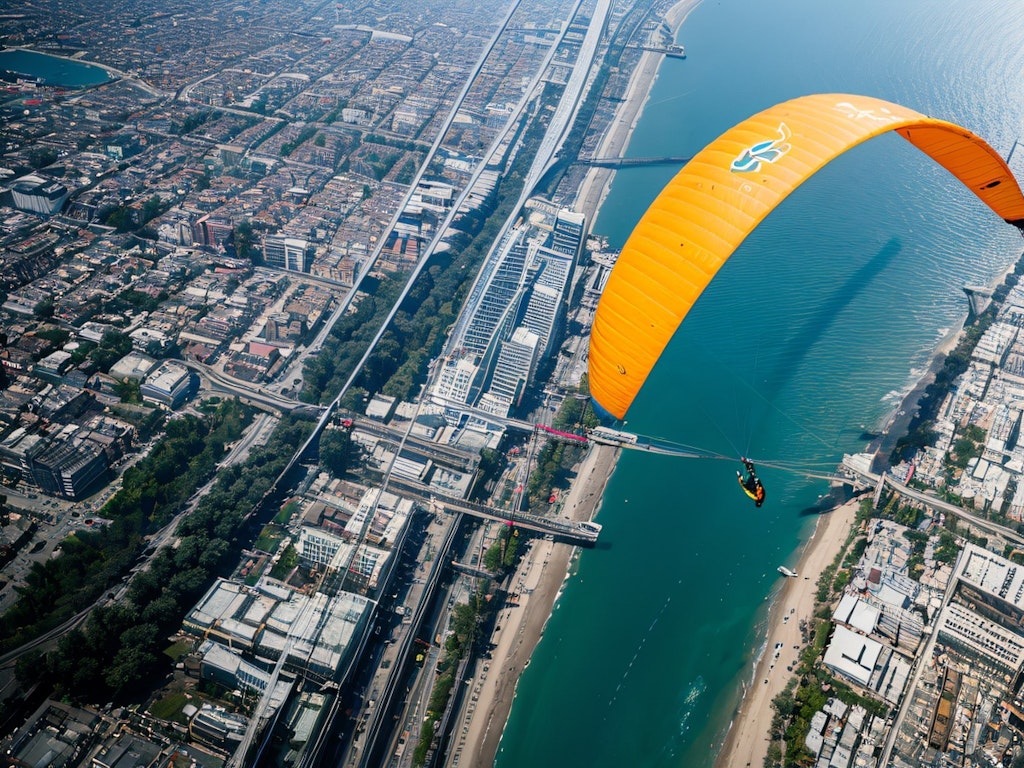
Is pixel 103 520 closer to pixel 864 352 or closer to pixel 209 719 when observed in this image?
pixel 209 719

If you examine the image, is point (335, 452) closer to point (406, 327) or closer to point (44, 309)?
point (406, 327)

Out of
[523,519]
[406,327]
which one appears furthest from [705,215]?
[406,327]

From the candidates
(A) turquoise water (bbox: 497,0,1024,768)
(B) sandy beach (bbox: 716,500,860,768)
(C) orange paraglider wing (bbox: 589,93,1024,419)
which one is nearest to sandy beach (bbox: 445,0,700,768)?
(A) turquoise water (bbox: 497,0,1024,768)

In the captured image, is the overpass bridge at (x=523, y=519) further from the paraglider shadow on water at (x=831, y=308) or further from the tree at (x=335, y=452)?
the paraglider shadow on water at (x=831, y=308)

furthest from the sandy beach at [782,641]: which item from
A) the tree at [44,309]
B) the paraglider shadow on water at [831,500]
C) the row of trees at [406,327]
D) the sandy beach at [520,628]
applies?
the tree at [44,309]

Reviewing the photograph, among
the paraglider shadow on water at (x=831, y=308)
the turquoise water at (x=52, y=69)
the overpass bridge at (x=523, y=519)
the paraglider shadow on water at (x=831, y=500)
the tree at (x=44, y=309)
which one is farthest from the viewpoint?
the turquoise water at (x=52, y=69)
